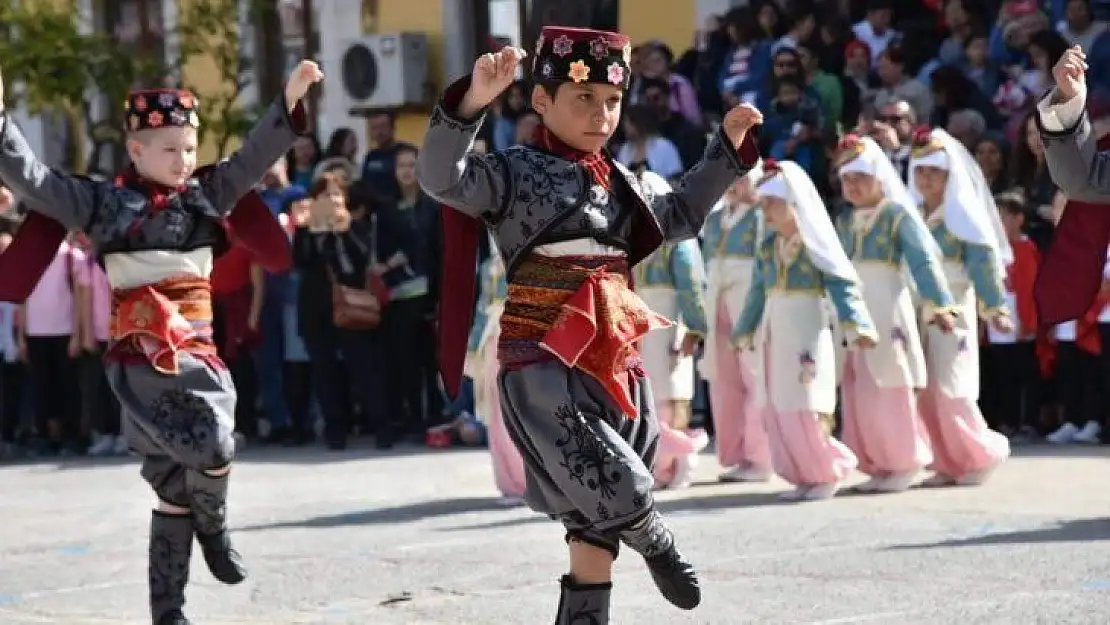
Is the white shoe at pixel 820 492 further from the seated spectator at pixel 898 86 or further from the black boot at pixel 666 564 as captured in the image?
the black boot at pixel 666 564

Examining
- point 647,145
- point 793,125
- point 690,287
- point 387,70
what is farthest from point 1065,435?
point 387,70

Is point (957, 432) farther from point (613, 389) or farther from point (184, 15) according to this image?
point (184, 15)

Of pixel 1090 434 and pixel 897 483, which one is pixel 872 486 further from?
pixel 1090 434

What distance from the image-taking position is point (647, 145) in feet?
54.5

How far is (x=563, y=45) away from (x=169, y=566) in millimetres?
2392

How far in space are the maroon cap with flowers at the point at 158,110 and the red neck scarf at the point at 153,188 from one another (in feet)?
0.55

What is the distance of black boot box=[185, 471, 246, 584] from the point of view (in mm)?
8422

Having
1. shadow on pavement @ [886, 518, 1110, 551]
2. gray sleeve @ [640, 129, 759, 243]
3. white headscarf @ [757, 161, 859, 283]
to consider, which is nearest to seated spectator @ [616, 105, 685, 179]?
white headscarf @ [757, 161, 859, 283]

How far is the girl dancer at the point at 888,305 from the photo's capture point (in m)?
12.2

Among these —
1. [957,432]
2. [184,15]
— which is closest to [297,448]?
[957,432]

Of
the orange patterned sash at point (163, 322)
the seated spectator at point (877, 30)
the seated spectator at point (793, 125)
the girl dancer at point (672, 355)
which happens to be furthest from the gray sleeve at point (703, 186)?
the seated spectator at point (877, 30)

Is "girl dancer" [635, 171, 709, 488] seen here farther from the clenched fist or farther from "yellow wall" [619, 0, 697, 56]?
"yellow wall" [619, 0, 697, 56]

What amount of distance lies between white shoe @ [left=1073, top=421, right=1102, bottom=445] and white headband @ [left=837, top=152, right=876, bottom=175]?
330cm

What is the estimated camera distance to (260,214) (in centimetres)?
887
